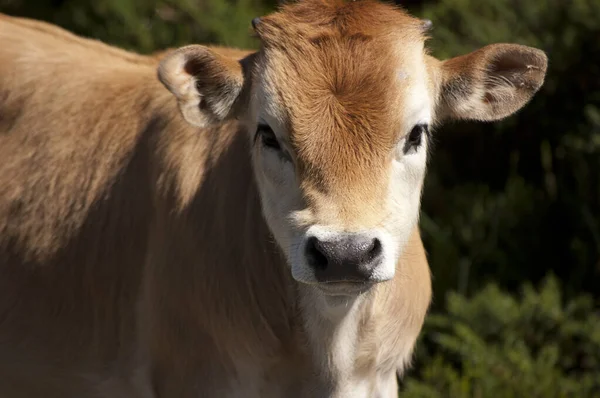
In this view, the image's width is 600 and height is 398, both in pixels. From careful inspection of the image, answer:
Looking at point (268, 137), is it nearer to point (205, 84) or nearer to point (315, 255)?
point (205, 84)

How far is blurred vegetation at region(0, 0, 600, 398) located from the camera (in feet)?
23.7

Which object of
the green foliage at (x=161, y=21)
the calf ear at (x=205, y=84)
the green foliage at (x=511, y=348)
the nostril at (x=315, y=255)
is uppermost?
the calf ear at (x=205, y=84)

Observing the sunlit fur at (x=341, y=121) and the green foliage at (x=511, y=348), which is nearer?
the sunlit fur at (x=341, y=121)

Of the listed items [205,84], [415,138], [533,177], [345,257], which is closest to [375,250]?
[345,257]

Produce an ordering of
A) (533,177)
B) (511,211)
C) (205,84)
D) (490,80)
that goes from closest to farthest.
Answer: (205,84), (490,80), (511,211), (533,177)

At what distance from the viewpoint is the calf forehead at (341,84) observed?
4168 mm

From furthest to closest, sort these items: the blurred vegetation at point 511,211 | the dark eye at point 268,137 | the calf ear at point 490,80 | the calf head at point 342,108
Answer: the blurred vegetation at point 511,211 < the calf ear at point 490,80 < the dark eye at point 268,137 < the calf head at point 342,108

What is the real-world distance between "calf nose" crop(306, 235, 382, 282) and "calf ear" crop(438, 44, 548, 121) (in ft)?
3.28

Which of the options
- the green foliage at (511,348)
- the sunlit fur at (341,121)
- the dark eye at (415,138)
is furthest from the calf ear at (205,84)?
the green foliage at (511,348)

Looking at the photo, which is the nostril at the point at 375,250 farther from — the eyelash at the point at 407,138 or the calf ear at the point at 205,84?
the calf ear at the point at 205,84

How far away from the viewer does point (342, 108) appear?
420 centimetres

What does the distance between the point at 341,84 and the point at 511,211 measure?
4282 mm

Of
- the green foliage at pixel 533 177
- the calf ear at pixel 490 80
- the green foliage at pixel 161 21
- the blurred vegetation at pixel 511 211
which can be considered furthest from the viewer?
the green foliage at pixel 161 21

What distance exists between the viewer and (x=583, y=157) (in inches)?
318
